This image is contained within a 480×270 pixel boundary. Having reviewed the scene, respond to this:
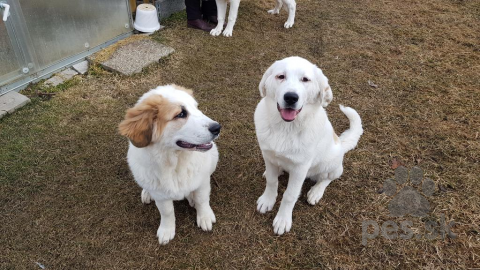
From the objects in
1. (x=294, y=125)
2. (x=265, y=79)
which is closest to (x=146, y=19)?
(x=265, y=79)

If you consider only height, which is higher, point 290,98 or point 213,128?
point 290,98

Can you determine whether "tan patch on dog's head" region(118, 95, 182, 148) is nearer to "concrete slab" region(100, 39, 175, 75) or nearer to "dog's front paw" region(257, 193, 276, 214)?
"dog's front paw" region(257, 193, 276, 214)

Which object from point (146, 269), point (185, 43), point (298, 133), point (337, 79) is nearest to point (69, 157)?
point (146, 269)

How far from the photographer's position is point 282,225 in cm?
252

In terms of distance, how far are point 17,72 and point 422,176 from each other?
472 centimetres

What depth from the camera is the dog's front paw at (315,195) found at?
2.71m

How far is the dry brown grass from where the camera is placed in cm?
239

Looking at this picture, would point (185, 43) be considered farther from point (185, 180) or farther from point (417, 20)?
point (417, 20)

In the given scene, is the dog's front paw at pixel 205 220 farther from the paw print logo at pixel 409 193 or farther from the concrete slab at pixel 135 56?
the concrete slab at pixel 135 56

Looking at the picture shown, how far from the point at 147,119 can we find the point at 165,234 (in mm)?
1052

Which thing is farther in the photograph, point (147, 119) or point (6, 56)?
point (6, 56)

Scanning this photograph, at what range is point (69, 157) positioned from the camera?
313 centimetres

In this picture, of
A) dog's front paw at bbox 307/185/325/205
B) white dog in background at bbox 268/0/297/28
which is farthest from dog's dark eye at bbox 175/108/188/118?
white dog in background at bbox 268/0/297/28

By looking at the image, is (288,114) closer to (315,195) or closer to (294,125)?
(294,125)
